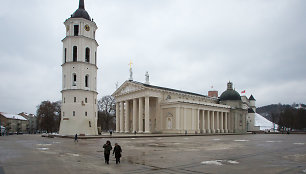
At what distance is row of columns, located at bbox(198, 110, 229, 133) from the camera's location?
239 feet

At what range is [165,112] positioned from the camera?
6725cm

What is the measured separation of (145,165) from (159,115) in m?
54.9

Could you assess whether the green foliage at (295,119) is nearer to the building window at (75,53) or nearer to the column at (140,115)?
the column at (140,115)

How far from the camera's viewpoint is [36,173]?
10938 millimetres

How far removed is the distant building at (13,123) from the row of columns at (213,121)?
8310cm

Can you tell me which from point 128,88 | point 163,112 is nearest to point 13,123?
point 128,88

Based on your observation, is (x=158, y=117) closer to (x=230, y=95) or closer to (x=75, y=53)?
(x=75, y=53)

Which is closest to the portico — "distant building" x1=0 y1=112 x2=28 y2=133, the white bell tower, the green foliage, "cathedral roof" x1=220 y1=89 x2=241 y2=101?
"cathedral roof" x1=220 y1=89 x2=241 y2=101

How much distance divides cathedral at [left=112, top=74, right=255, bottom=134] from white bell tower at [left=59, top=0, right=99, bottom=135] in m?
19.6

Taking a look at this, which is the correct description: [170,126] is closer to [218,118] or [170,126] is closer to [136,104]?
[136,104]

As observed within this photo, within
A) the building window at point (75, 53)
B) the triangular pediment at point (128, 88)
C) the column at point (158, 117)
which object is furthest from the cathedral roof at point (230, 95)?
the building window at point (75, 53)

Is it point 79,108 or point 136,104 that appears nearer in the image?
point 79,108

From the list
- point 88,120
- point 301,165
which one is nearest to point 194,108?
point 88,120

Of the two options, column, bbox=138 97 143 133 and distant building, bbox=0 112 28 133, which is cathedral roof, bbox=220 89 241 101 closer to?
column, bbox=138 97 143 133
